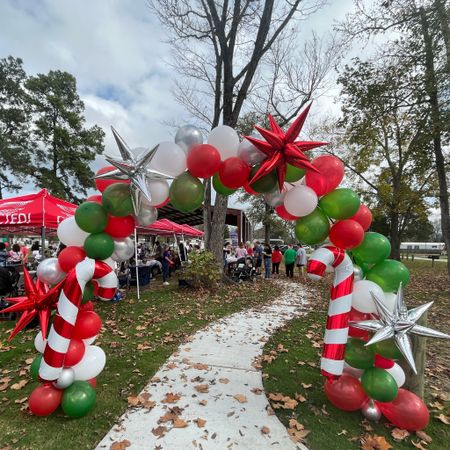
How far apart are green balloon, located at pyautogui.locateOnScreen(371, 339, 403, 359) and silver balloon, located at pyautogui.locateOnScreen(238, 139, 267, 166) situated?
2288 millimetres

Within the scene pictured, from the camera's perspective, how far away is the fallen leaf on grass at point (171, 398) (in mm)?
3432

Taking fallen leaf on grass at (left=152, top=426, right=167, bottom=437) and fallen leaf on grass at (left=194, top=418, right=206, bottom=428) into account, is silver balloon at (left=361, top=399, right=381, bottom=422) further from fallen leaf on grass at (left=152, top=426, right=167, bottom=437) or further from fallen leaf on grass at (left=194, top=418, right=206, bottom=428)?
fallen leaf on grass at (left=152, top=426, right=167, bottom=437)

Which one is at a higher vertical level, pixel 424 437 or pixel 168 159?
pixel 168 159

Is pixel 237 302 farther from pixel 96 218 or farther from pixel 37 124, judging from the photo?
pixel 37 124

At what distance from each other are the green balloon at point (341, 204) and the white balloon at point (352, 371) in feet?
5.71

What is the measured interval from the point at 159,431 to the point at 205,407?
24.7 inches

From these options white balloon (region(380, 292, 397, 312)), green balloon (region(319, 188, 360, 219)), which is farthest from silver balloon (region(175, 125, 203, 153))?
white balloon (region(380, 292, 397, 312))

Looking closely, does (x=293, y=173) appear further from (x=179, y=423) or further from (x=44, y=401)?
(x=44, y=401)

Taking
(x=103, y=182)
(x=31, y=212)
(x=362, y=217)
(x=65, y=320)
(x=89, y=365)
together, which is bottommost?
(x=89, y=365)

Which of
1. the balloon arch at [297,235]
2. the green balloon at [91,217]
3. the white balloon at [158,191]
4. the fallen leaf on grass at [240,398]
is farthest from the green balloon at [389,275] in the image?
the green balloon at [91,217]

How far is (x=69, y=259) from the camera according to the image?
3225mm

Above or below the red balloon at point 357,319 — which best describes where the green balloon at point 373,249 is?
above

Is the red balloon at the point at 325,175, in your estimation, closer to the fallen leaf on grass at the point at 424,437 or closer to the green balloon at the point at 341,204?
the green balloon at the point at 341,204

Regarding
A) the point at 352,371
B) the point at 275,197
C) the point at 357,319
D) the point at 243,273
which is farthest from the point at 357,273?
the point at 243,273
